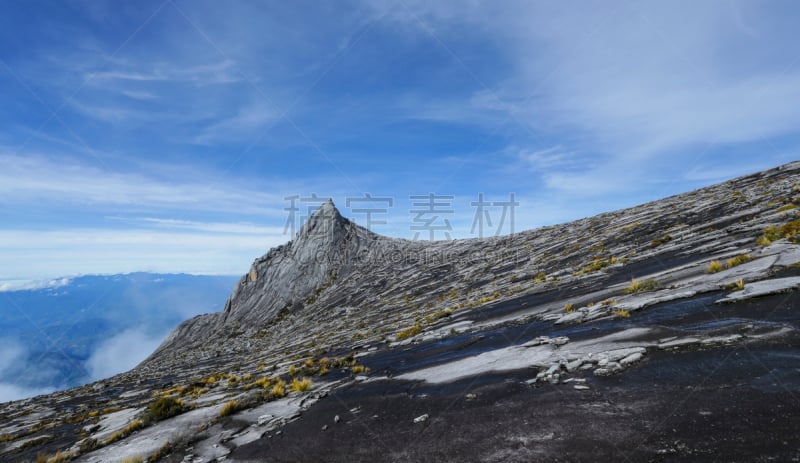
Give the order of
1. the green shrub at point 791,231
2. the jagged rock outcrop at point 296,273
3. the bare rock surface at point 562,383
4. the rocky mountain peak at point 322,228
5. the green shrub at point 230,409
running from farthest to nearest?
1. the rocky mountain peak at point 322,228
2. the jagged rock outcrop at point 296,273
3. the green shrub at point 791,231
4. the green shrub at point 230,409
5. the bare rock surface at point 562,383

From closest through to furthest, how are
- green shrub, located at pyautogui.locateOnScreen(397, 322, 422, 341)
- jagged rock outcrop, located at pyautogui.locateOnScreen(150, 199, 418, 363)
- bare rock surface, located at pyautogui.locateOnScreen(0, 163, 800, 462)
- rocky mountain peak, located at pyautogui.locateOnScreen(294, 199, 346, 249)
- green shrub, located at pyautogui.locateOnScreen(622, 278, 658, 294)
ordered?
bare rock surface, located at pyautogui.locateOnScreen(0, 163, 800, 462) → green shrub, located at pyautogui.locateOnScreen(622, 278, 658, 294) → green shrub, located at pyautogui.locateOnScreen(397, 322, 422, 341) → jagged rock outcrop, located at pyautogui.locateOnScreen(150, 199, 418, 363) → rocky mountain peak, located at pyautogui.locateOnScreen(294, 199, 346, 249)

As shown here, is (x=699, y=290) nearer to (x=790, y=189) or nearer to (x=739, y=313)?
(x=739, y=313)

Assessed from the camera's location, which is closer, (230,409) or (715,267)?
(230,409)

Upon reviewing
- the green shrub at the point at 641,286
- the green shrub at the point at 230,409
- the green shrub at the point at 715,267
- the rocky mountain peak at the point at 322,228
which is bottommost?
the green shrub at the point at 230,409

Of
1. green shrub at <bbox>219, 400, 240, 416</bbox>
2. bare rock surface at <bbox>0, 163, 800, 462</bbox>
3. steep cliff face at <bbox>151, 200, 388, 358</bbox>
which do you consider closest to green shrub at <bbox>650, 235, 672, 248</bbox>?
bare rock surface at <bbox>0, 163, 800, 462</bbox>

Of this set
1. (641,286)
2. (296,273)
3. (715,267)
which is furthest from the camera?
(296,273)

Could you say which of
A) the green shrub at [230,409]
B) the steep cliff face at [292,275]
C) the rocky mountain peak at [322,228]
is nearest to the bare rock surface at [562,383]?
the green shrub at [230,409]

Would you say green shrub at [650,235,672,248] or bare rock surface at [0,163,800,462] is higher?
green shrub at [650,235,672,248]

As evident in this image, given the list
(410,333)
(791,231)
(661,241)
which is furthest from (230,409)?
(661,241)

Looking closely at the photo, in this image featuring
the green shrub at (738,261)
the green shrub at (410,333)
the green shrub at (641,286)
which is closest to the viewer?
the green shrub at (738,261)

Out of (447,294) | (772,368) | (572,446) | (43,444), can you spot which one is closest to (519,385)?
(572,446)

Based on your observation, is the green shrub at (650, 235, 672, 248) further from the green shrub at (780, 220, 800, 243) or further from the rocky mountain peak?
the rocky mountain peak

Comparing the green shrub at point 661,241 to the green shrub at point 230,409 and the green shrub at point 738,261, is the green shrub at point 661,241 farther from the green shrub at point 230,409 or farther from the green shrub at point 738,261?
the green shrub at point 230,409

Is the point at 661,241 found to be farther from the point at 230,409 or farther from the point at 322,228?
the point at 322,228
